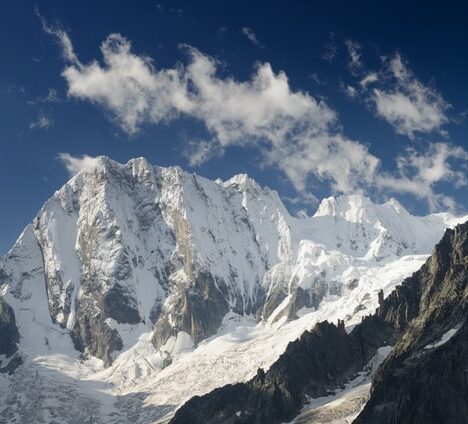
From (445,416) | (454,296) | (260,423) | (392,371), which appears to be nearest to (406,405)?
(445,416)

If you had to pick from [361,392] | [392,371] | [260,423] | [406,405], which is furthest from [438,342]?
[260,423]

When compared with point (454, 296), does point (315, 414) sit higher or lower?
lower

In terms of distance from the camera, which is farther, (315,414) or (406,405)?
(315,414)

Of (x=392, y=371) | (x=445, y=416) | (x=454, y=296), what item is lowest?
(x=445, y=416)

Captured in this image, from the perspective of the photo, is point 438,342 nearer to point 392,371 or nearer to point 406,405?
point 392,371

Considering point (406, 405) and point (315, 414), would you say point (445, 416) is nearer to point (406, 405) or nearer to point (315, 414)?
point (406, 405)

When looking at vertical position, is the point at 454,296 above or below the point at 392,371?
above

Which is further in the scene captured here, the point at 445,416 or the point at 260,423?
the point at 260,423

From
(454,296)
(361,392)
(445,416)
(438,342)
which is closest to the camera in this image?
(445,416)

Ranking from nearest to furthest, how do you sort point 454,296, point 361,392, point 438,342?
point 438,342
point 454,296
point 361,392
